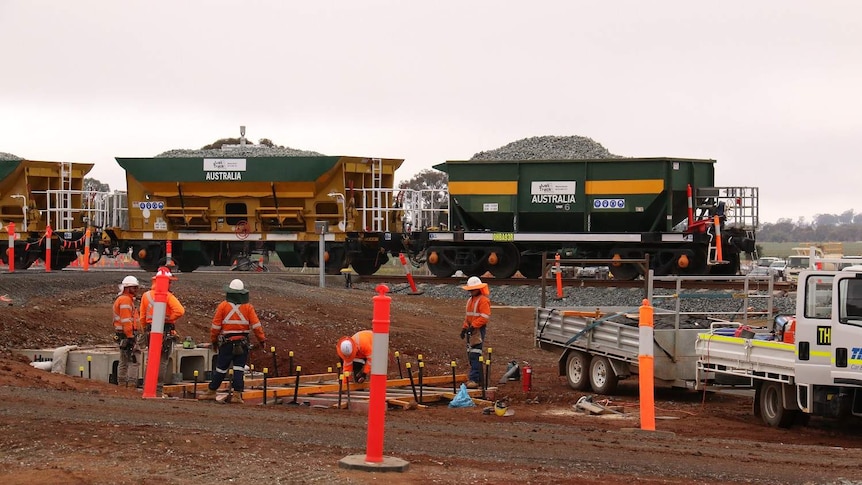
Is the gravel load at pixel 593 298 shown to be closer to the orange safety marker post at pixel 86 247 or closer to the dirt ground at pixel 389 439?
the dirt ground at pixel 389 439

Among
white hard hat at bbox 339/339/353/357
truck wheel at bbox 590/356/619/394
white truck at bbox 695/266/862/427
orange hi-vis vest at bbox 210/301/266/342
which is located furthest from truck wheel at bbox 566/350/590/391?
orange hi-vis vest at bbox 210/301/266/342

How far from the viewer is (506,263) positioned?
31766 mm

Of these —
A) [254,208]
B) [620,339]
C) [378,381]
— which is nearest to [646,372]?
[620,339]

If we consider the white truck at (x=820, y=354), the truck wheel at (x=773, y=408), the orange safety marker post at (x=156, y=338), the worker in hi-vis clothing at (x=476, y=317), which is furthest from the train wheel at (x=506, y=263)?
the orange safety marker post at (x=156, y=338)

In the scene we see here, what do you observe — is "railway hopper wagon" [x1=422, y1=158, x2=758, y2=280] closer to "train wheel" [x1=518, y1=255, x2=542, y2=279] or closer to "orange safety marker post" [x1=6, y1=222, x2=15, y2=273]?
"train wheel" [x1=518, y1=255, x2=542, y2=279]

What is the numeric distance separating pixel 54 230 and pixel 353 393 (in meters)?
22.4

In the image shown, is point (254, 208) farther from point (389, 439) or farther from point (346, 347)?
point (389, 439)

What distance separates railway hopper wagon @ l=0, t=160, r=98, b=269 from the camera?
3512cm

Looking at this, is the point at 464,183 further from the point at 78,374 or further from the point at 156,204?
the point at 78,374

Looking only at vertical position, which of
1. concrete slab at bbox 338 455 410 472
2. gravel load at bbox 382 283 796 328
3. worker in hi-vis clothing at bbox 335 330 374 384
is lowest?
concrete slab at bbox 338 455 410 472

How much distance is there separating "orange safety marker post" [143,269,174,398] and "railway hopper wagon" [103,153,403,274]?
18.7 metres

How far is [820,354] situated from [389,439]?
5.07m

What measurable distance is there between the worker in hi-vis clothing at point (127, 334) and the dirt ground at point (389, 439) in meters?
0.71

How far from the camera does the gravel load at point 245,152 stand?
34.2 m
